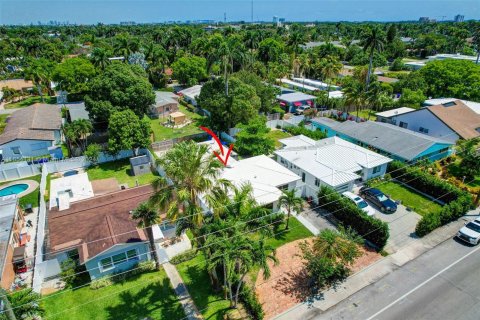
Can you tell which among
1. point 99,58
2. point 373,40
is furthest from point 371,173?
point 99,58

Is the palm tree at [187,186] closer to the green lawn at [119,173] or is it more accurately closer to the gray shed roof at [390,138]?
the green lawn at [119,173]

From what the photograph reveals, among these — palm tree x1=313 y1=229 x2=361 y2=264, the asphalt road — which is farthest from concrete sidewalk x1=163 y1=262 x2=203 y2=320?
palm tree x1=313 y1=229 x2=361 y2=264

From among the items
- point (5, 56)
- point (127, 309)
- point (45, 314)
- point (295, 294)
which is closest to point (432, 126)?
point (295, 294)

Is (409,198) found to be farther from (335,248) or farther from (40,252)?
(40,252)

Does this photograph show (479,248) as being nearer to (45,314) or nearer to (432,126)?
(432,126)

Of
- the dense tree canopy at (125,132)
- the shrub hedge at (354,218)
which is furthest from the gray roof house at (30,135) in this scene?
the shrub hedge at (354,218)

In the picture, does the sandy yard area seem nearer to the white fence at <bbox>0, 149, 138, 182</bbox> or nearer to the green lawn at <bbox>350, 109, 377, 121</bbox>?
the white fence at <bbox>0, 149, 138, 182</bbox>
